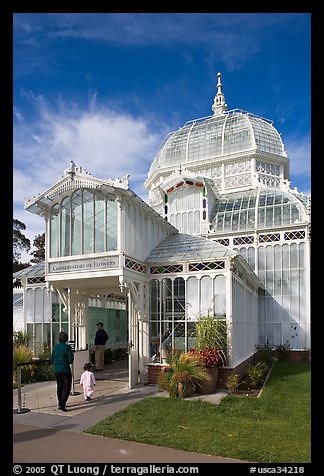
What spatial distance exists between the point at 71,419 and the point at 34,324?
783 cm

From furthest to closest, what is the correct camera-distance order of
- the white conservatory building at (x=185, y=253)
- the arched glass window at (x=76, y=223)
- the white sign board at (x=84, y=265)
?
the arched glass window at (x=76, y=223) → the white conservatory building at (x=185, y=253) → the white sign board at (x=84, y=265)

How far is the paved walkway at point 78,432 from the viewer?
577 centimetres

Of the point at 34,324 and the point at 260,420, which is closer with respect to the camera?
the point at 260,420

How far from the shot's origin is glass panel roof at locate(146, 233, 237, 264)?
11.5m

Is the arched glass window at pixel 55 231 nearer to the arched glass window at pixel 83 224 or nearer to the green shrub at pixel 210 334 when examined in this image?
the arched glass window at pixel 83 224

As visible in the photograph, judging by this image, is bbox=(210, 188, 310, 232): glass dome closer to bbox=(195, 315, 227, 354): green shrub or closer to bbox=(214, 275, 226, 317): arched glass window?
bbox=(214, 275, 226, 317): arched glass window

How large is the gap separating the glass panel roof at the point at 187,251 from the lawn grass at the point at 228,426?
3.73 metres

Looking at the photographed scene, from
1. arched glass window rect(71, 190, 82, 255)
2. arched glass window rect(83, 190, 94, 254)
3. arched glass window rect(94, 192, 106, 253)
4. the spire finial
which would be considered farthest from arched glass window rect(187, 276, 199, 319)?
the spire finial

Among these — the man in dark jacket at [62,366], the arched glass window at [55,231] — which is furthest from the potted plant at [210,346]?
the arched glass window at [55,231]

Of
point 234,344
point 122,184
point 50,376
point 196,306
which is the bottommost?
point 50,376
